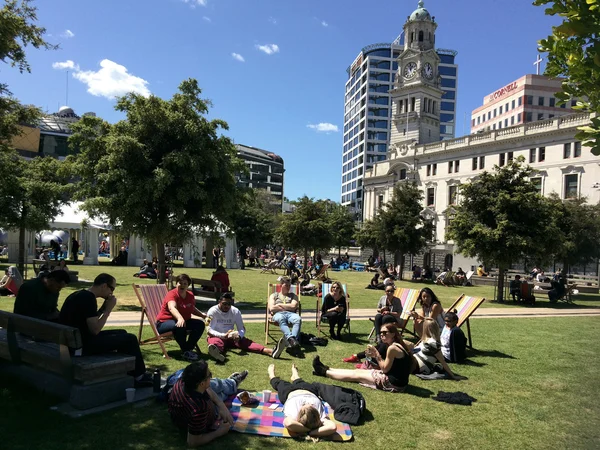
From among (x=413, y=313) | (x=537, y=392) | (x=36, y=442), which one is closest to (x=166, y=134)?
(x=413, y=313)

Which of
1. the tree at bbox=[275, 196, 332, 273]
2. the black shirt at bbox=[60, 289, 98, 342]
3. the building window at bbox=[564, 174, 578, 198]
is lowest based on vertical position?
the black shirt at bbox=[60, 289, 98, 342]

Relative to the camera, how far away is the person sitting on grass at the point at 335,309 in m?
8.76

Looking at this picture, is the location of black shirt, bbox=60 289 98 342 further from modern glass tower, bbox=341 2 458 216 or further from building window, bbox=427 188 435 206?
modern glass tower, bbox=341 2 458 216

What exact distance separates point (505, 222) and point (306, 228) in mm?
13001

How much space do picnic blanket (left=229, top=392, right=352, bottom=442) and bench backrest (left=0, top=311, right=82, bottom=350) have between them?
1.69m

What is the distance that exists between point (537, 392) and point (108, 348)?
545 centimetres

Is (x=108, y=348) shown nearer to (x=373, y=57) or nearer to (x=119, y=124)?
(x=119, y=124)

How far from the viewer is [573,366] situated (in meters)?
7.47

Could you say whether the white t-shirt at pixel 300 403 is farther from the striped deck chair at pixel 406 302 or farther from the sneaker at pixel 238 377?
the striped deck chair at pixel 406 302

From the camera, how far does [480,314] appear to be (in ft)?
44.9

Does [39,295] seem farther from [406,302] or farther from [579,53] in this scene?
[406,302]

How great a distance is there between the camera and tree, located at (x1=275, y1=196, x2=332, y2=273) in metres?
28.8

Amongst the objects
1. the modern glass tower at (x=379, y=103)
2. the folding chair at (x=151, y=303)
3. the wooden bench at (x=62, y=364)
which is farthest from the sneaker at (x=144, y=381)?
the modern glass tower at (x=379, y=103)

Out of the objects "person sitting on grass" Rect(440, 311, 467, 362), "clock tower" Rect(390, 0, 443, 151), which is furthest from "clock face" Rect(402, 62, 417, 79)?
"person sitting on grass" Rect(440, 311, 467, 362)
